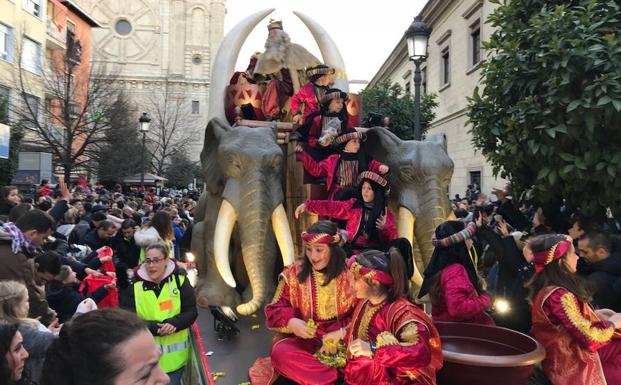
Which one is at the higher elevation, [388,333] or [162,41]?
[162,41]

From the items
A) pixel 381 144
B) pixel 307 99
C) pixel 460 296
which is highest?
pixel 307 99

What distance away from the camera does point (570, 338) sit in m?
3.18

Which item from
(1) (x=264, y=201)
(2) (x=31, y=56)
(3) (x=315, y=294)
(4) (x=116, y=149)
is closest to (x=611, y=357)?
(3) (x=315, y=294)

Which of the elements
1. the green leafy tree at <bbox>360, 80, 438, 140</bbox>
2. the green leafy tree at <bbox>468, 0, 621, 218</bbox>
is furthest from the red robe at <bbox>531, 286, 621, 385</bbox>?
the green leafy tree at <bbox>360, 80, 438, 140</bbox>

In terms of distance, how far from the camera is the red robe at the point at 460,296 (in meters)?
3.35

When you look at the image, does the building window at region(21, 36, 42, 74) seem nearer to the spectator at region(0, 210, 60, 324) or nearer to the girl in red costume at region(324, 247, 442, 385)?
the spectator at region(0, 210, 60, 324)

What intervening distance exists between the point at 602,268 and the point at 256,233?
3.10 meters

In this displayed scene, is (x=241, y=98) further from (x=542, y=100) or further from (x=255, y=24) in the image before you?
(x=542, y=100)

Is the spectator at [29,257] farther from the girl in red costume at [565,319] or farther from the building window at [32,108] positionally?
the building window at [32,108]

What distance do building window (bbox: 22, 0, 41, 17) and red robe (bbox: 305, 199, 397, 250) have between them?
24645mm

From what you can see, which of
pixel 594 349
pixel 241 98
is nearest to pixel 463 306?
pixel 594 349

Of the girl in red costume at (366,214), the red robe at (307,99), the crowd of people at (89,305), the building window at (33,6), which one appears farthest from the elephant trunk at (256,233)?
the building window at (33,6)

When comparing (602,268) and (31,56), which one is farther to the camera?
(31,56)

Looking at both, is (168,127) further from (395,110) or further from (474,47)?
(395,110)
